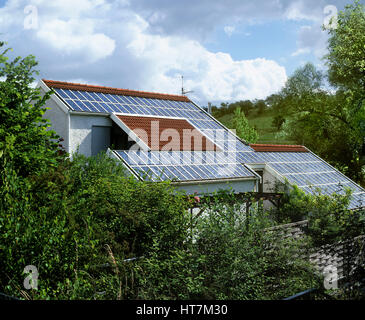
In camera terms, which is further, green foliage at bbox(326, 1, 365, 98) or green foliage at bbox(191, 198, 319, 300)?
green foliage at bbox(326, 1, 365, 98)

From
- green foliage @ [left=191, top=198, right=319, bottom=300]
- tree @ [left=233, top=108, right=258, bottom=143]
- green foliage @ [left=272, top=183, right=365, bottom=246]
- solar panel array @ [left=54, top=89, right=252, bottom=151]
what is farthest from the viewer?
tree @ [left=233, top=108, right=258, bottom=143]

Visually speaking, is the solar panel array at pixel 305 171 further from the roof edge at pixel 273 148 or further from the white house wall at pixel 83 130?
the white house wall at pixel 83 130

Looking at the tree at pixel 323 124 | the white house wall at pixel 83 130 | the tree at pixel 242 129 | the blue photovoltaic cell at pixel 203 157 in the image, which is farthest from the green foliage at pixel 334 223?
the tree at pixel 242 129

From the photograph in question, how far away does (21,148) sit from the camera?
995 cm

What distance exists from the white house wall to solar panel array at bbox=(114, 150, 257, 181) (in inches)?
143

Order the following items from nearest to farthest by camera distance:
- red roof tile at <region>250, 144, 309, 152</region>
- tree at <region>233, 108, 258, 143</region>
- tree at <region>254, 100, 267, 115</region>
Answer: red roof tile at <region>250, 144, 309, 152</region>, tree at <region>233, 108, 258, 143</region>, tree at <region>254, 100, 267, 115</region>

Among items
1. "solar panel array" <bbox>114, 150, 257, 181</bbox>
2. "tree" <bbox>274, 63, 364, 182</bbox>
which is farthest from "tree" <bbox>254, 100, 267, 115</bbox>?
"solar panel array" <bbox>114, 150, 257, 181</bbox>

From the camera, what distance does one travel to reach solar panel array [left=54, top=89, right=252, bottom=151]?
882 inches

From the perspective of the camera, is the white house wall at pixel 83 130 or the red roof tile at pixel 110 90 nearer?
the white house wall at pixel 83 130

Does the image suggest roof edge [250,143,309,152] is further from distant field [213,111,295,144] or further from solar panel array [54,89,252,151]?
distant field [213,111,295,144]

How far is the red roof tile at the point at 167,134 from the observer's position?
2123 cm

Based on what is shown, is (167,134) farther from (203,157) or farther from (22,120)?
(22,120)
